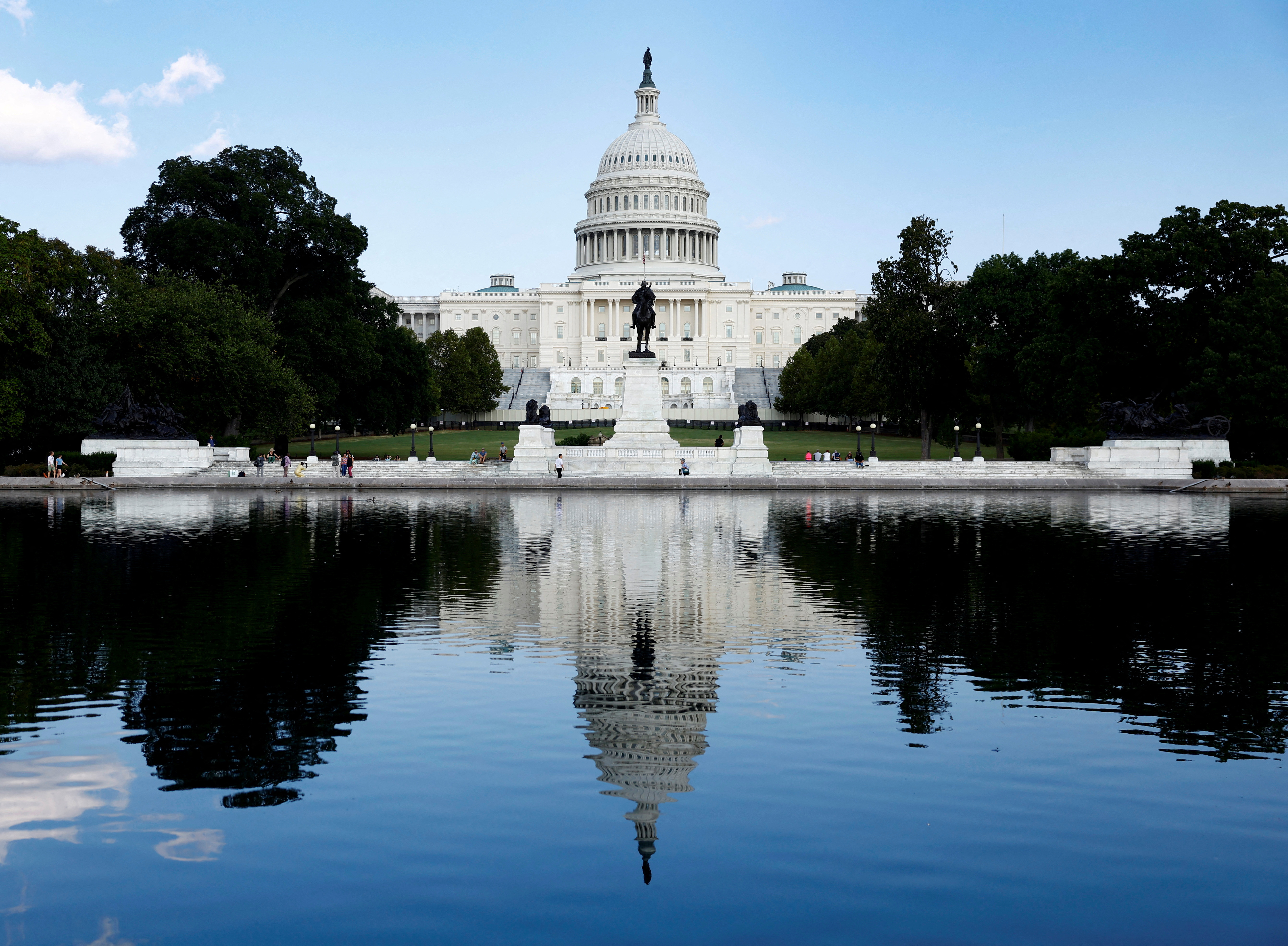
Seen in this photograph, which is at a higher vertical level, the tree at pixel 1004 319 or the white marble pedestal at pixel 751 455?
the tree at pixel 1004 319

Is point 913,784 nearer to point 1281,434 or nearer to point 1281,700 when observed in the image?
point 1281,700

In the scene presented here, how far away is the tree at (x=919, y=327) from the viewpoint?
60.2 metres

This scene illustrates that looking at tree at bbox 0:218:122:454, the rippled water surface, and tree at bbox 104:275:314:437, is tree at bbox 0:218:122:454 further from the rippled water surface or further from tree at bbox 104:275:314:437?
the rippled water surface

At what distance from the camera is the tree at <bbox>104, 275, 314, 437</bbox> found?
5500 centimetres

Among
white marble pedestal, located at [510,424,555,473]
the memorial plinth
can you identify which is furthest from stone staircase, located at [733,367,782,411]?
white marble pedestal, located at [510,424,555,473]

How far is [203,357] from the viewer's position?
54.7 m

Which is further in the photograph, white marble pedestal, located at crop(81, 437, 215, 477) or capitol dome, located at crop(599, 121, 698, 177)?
capitol dome, located at crop(599, 121, 698, 177)

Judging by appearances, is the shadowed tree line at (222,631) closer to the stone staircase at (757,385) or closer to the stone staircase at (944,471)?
the stone staircase at (944,471)

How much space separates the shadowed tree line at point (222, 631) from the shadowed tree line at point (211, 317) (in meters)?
27.7

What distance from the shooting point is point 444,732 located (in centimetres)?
1017

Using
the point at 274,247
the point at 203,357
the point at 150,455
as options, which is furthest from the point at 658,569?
the point at 274,247

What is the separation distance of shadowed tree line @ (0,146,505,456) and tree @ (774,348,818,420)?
40.3 metres

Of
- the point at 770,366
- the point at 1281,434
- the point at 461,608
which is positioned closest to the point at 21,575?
the point at 461,608

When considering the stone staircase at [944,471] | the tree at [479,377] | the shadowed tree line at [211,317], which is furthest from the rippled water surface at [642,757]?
the tree at [479,377]
